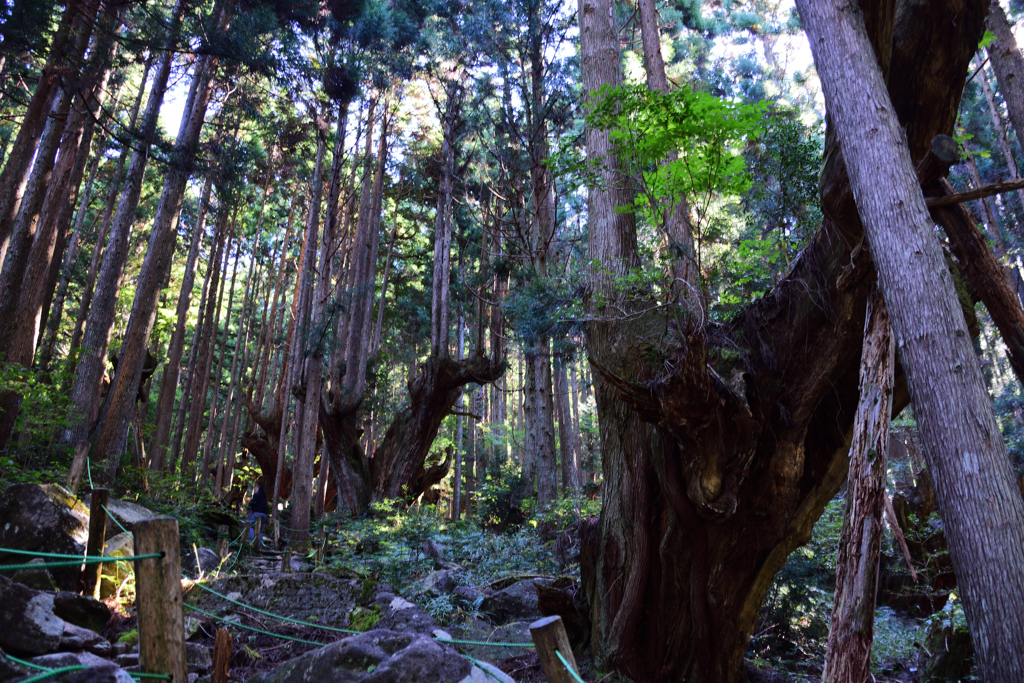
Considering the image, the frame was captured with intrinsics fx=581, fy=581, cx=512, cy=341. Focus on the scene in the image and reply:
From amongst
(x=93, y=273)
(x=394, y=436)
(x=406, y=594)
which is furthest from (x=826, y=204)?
(x=93, y=273)

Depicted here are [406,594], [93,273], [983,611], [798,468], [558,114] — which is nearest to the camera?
[983,611]

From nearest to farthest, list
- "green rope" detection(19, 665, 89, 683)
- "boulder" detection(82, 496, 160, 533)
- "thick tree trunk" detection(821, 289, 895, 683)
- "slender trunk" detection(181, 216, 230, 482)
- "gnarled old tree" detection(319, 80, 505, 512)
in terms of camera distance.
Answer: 1. "green rope" detection(19, 665, 89, 683)
2. "thick tree trunk" detection(821, 289, 895, 683)
3. "boulder" detection(82, 496, 160, 533)
4. "gnarled old tree" detection(319, 80, 505, 512)
5. "slender trunk" detection(181, 216, 230, 482)

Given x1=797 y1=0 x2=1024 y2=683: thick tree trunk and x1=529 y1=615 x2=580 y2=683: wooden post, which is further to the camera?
x1=797 y1=0 x2=1024 y2=683: thick tree trunk

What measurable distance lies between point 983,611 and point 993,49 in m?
9.38

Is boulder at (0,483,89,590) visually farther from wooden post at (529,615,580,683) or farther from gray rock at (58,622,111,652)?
wooden post at (529,615,580,683)

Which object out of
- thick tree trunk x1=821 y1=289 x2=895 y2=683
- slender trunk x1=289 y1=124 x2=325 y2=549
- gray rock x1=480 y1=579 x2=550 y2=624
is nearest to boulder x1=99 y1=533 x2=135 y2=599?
gray rock x1=480 y1=579 x2=550 y2=624

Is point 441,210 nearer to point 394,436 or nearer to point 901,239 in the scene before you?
point 394,436

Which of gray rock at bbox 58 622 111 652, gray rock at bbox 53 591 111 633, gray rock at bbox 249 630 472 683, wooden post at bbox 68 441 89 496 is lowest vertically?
gray rock at bbox 249 630 472 683

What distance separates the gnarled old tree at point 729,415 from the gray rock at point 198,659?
10.7 feet

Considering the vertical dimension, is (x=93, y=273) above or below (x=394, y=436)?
above

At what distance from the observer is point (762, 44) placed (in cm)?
2206

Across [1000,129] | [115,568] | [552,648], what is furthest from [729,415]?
[1000,129]

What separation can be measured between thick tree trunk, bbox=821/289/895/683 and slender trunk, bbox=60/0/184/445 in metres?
10.4

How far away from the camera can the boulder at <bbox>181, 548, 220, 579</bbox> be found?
689 cm
